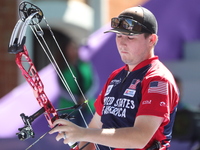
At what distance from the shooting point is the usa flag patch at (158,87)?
2.56 meters

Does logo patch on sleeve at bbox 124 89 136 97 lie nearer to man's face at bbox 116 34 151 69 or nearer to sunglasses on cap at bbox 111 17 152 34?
man's face at bbox 116 34 151 69

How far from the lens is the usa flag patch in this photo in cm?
256

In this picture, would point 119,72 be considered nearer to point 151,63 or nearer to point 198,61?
point 151,63

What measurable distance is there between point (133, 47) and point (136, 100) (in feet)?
0.85

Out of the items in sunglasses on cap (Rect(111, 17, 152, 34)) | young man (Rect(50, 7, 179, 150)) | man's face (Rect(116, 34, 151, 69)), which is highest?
sunglasses on cap (Rect(111, 17, 152, 34))

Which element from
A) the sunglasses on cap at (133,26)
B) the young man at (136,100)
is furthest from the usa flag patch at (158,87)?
the sunglasses on cap at (133,26)

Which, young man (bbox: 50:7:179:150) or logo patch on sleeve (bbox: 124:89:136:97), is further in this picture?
logo patch on sleeve (bbox: 124:89:136:97)

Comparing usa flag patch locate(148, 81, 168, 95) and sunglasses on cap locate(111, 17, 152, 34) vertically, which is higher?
sunglasses on cap locate(111, 17, 152, 34)

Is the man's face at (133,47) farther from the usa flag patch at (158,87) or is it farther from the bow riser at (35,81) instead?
the bow riser at (35,81)

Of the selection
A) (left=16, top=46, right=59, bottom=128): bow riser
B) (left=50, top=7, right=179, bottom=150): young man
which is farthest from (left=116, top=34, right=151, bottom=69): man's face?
(left=16, top=46, right=59, bottom=128): bow riser

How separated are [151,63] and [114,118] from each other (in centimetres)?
33

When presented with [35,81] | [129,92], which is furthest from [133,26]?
[35,81]

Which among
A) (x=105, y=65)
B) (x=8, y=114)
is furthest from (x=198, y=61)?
(x=8, y=114)

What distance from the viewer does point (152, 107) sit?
99.0 inches
